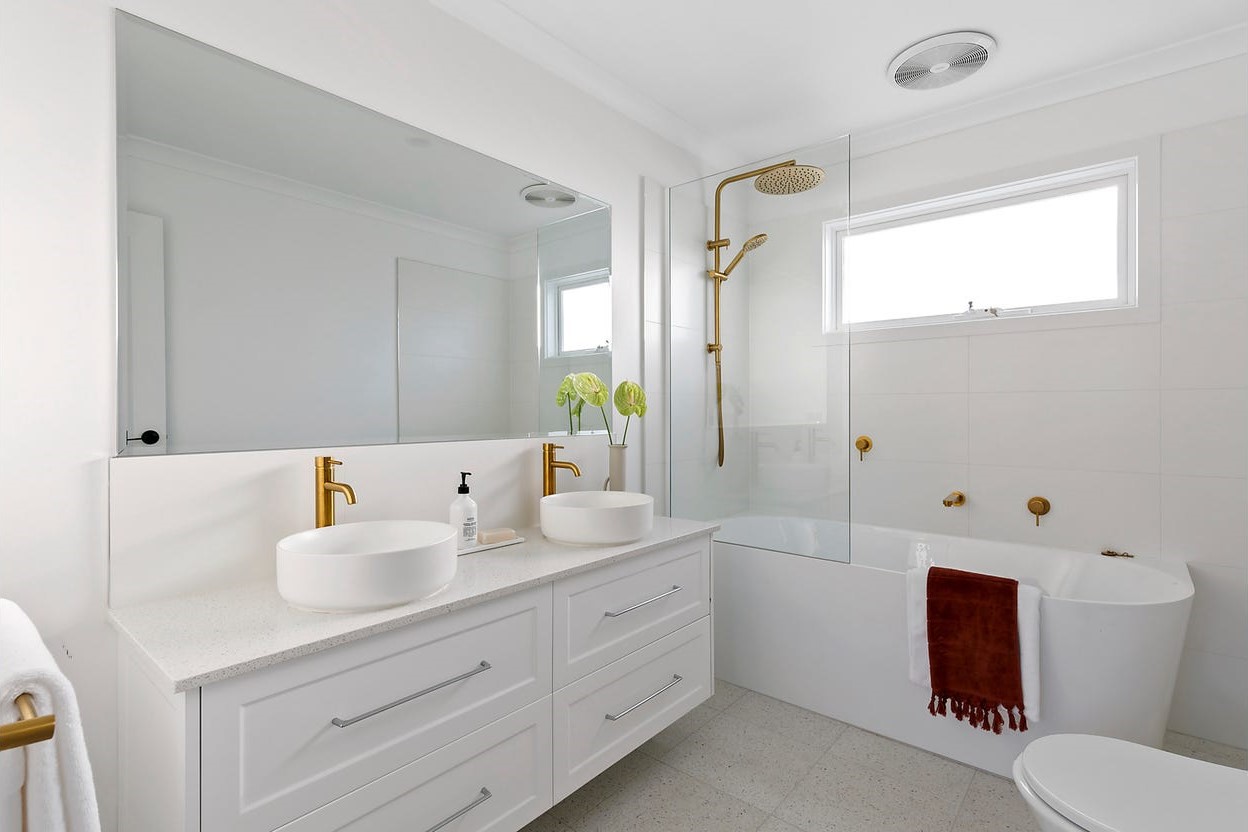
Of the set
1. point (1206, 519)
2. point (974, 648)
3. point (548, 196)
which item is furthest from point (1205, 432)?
point (548, 196)

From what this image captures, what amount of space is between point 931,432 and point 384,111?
8.41 ft

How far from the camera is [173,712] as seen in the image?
0.98 metres

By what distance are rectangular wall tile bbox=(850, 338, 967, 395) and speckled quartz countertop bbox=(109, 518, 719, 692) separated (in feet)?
6.36

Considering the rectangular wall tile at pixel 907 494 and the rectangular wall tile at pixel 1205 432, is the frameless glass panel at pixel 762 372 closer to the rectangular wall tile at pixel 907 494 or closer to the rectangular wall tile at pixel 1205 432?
the rectangular wall tile at pixel 907 494

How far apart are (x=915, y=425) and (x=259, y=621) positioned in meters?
2.71

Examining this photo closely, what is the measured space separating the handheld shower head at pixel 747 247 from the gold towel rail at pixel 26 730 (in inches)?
95.2

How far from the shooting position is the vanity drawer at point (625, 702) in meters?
1.57

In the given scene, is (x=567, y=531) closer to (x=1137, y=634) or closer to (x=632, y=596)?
(x=632, y=596)

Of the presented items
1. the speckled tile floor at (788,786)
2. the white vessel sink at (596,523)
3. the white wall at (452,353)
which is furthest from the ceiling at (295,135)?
the speckled tile floor at (788,786)

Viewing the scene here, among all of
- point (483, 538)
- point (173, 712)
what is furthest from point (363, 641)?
point (483, 538)

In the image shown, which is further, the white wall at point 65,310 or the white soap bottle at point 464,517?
the white soap bottle at point 464,517

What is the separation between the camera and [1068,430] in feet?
8.21

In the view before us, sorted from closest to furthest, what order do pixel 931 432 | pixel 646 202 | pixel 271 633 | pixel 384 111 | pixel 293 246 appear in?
pixel 271 633, pixel 293 246, pixel 384 111, pixel 646 202, pixel 931 432

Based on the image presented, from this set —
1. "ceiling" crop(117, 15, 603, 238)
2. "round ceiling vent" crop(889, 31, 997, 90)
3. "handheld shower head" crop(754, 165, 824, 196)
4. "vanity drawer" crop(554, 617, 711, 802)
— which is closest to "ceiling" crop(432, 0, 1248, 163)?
"round ceiling vent" crop(889, 31, 997, 90)
